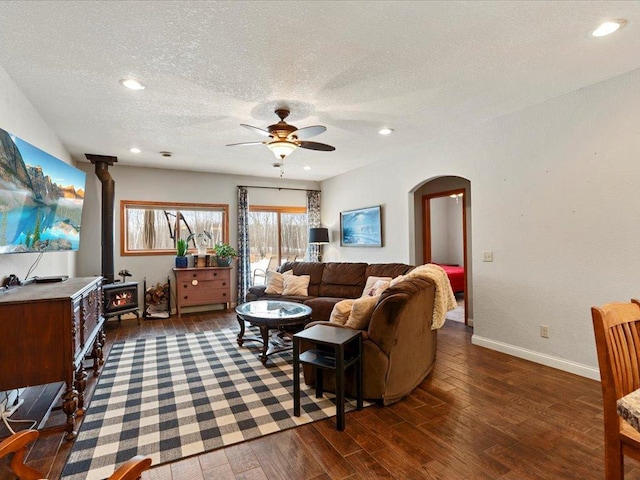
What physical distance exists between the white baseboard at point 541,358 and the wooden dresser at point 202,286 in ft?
13.8

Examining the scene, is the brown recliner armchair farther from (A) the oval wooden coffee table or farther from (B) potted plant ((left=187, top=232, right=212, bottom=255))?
(B) potted plant ((left=187, top=232, right=212, bottom=255))

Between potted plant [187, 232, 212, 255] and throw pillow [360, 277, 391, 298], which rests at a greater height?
potted plant [187, 232, 212, 255]

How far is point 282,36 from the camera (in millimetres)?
2180

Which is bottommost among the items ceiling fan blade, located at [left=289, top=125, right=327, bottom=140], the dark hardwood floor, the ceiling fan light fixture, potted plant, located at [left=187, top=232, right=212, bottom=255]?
the dark hardwood floor

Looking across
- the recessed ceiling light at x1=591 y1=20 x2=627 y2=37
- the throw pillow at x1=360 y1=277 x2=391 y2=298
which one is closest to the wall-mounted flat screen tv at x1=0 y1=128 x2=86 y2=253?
the throw pillow at x1=360 y1=277 x2=391 y2=298

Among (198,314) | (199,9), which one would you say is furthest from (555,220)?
(198,314)

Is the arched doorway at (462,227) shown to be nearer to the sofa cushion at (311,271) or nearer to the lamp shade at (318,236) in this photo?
the sofa cushion at (311,271)

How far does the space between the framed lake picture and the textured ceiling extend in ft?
6.95

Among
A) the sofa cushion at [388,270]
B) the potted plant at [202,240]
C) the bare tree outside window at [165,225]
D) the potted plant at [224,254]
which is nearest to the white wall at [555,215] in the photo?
the sofa cushion at [388,270]

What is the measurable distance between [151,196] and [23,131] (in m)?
3.08

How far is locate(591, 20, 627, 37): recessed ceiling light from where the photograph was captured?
210 centimetres

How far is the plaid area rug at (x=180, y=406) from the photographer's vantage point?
6.85ft

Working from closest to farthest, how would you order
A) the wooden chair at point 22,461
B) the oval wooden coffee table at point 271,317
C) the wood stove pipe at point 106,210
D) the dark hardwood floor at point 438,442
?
the wooden chair at point 22,461
the dark hardwood floor at point 438,442
the oval wooden coffee table at point 271,317
the wood stove pipe at point 106,210

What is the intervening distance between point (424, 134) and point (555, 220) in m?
1.84
